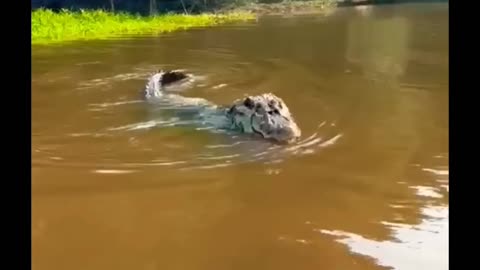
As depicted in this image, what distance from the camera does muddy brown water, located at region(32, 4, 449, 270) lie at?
362 centimetres

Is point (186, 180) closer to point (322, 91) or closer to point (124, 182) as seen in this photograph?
point (124, 182)

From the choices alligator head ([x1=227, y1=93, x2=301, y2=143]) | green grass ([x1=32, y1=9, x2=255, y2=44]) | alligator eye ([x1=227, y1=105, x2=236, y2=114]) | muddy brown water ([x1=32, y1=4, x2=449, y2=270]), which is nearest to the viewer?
muddy brown water ([x1=32, y1=4, x2=449, y2=270])

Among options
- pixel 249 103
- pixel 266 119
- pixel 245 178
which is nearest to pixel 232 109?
pixel 249 103

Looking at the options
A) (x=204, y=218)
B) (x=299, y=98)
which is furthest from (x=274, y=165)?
(x=299, y=98)

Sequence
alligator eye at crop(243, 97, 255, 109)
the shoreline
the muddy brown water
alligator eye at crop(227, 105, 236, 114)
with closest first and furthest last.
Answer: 1. the muddy brown water
2. alligator eye at crop(243, 97, 255, 109)
3. alligator eye at crop(227, 105, 236, 114)
4. the shoreline

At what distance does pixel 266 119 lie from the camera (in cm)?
641

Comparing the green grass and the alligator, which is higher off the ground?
the green grass

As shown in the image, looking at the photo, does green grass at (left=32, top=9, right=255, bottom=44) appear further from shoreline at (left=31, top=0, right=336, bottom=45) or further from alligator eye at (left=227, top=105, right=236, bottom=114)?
alligator eye at (left=227, top=105, right=236, bottom=114)

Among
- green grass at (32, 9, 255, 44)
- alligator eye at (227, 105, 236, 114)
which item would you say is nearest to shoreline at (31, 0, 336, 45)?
green grass at (32, 9, 255, 44)

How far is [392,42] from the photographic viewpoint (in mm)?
16750

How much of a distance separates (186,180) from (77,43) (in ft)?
45.3

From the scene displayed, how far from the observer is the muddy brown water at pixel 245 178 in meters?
3.62

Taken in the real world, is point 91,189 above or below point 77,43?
below

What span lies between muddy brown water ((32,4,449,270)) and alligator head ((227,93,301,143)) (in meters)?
0.18
